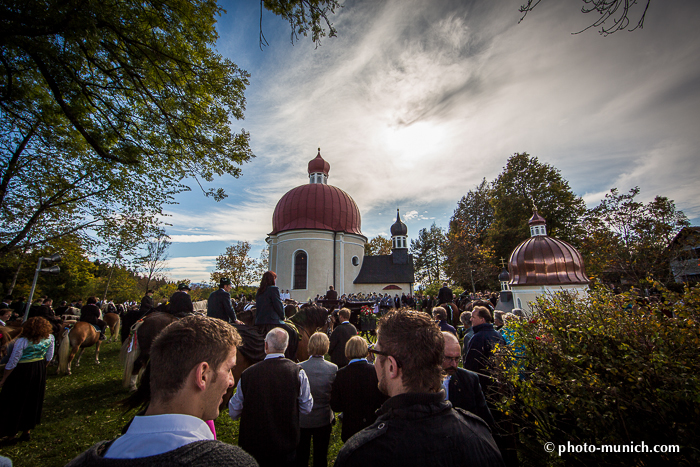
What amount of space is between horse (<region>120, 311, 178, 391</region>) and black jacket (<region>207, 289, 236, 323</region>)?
939mm

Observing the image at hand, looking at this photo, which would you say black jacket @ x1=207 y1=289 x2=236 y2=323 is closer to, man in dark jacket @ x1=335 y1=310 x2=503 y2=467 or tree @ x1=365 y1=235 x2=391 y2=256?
man in dark jacket @ x1=335 y1=310 x2=503 y2=467

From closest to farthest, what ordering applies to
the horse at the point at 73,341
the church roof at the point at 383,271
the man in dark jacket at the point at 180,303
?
the man in dark jacket at the point at 180,303 → the horse at the point at 73,341 → the church roof at the point at 383,271

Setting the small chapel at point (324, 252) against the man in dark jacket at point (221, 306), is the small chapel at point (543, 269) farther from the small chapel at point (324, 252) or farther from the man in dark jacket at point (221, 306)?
the small chapel at point (324, 252)

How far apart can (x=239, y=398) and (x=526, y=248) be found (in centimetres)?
1544

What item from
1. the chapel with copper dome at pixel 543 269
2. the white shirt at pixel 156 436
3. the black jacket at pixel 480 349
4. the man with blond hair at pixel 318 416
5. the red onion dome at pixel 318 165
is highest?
the red onion dome at pixel 318 165

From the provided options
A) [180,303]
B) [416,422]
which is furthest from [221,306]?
[416,422]

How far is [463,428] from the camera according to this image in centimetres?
126

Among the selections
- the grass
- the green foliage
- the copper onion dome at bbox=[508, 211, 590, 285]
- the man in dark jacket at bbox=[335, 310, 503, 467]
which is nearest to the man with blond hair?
the grass

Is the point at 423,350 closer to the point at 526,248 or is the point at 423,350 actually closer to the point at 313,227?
the point at 526,248

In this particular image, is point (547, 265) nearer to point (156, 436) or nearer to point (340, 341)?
point (340, 341)

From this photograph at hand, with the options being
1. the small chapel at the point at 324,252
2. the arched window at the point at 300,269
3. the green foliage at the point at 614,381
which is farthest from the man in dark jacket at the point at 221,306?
the arched window at the point at 300,269

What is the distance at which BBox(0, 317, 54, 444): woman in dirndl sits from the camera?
421 cm

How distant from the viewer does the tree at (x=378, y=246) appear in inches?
1683

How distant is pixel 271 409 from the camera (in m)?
2.54
